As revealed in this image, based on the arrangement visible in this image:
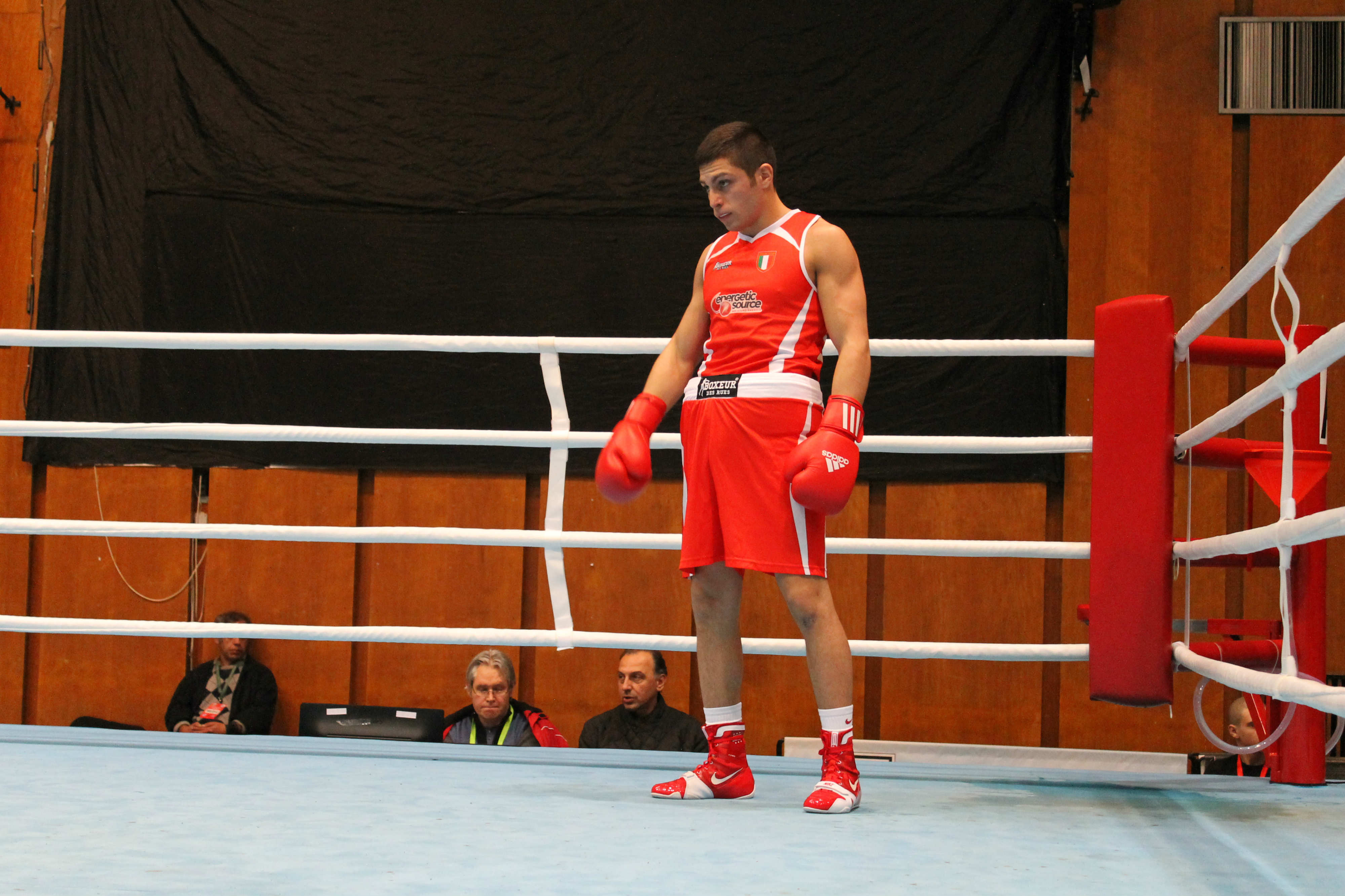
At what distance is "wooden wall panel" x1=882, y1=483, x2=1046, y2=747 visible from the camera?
501 cm

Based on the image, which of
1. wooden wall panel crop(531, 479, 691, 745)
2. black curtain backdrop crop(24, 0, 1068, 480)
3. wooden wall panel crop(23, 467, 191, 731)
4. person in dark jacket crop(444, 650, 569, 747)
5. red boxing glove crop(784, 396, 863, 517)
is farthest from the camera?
wooden wall panel crop(23, 467, 191, 731)

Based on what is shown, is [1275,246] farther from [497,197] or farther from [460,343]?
[497,197]

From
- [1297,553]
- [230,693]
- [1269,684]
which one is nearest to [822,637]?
[1269,684]

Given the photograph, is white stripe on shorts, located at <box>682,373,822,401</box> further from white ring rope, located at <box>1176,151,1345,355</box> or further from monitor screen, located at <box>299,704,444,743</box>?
monitor screen, located at <box>299,704,444,743</box>

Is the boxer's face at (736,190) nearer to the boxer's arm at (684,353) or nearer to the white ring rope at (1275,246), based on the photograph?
the boxer's arm at (684,353)

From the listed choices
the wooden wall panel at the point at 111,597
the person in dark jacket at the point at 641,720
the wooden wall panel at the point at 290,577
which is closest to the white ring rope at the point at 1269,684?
the person in dark jacket at the point at 641,720

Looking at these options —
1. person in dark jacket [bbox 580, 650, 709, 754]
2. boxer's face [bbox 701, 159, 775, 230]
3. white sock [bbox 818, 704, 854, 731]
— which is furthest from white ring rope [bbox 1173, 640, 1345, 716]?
person in dark jacket [bbox 580, 650, 709, 754]

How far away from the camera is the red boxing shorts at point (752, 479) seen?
6.59 feet

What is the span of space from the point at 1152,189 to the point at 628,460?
12.9 feet

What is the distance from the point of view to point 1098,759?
15.3 feet

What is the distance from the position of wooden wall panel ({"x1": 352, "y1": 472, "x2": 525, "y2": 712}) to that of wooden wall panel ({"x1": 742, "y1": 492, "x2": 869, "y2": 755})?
107 centimetres

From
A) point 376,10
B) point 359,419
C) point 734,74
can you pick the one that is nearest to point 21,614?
point 359,419

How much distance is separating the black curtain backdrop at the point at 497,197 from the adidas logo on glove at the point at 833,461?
304 cm

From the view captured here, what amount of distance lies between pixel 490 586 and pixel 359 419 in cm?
A: 95
